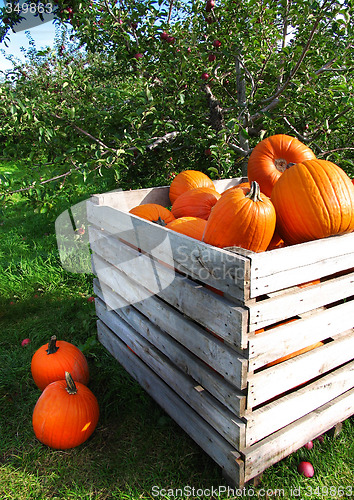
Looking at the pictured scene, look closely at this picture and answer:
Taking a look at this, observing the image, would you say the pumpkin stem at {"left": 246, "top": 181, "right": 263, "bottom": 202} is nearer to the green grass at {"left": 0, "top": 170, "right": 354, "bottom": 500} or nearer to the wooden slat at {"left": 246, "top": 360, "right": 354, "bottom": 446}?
the wooden slat at {"left": 246, "top": 360, "right": 354, "bottom": 446}

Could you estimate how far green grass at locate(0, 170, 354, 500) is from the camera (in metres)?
1.67

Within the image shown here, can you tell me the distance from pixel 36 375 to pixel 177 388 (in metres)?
0.95

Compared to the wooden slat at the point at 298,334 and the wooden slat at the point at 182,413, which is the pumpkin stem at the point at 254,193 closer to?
the wooden slat at the point at 298,334

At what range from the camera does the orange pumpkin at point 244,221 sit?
145 centimetres

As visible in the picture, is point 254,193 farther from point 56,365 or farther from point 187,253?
point 56,365

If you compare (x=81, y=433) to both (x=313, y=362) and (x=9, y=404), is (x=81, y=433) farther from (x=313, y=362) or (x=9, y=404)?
(x=313, y=362)

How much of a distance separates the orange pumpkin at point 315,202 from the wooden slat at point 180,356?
2.27 ft

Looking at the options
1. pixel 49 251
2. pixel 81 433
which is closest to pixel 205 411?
pixel 81 433

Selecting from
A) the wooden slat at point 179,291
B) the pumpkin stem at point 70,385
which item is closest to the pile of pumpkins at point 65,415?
the pumpkin stem at point 70,385

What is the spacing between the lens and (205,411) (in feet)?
5.35

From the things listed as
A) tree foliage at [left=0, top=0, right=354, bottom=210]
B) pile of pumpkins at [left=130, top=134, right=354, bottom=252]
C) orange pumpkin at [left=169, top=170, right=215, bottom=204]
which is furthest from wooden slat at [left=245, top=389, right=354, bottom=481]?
tree foliage at [left=0, top=0, right=354, bottom=210]

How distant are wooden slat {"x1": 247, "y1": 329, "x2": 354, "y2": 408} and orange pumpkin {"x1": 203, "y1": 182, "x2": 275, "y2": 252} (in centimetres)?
50

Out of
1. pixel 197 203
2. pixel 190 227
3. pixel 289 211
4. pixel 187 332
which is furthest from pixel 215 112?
pixel 187 332

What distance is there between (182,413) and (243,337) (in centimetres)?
75
